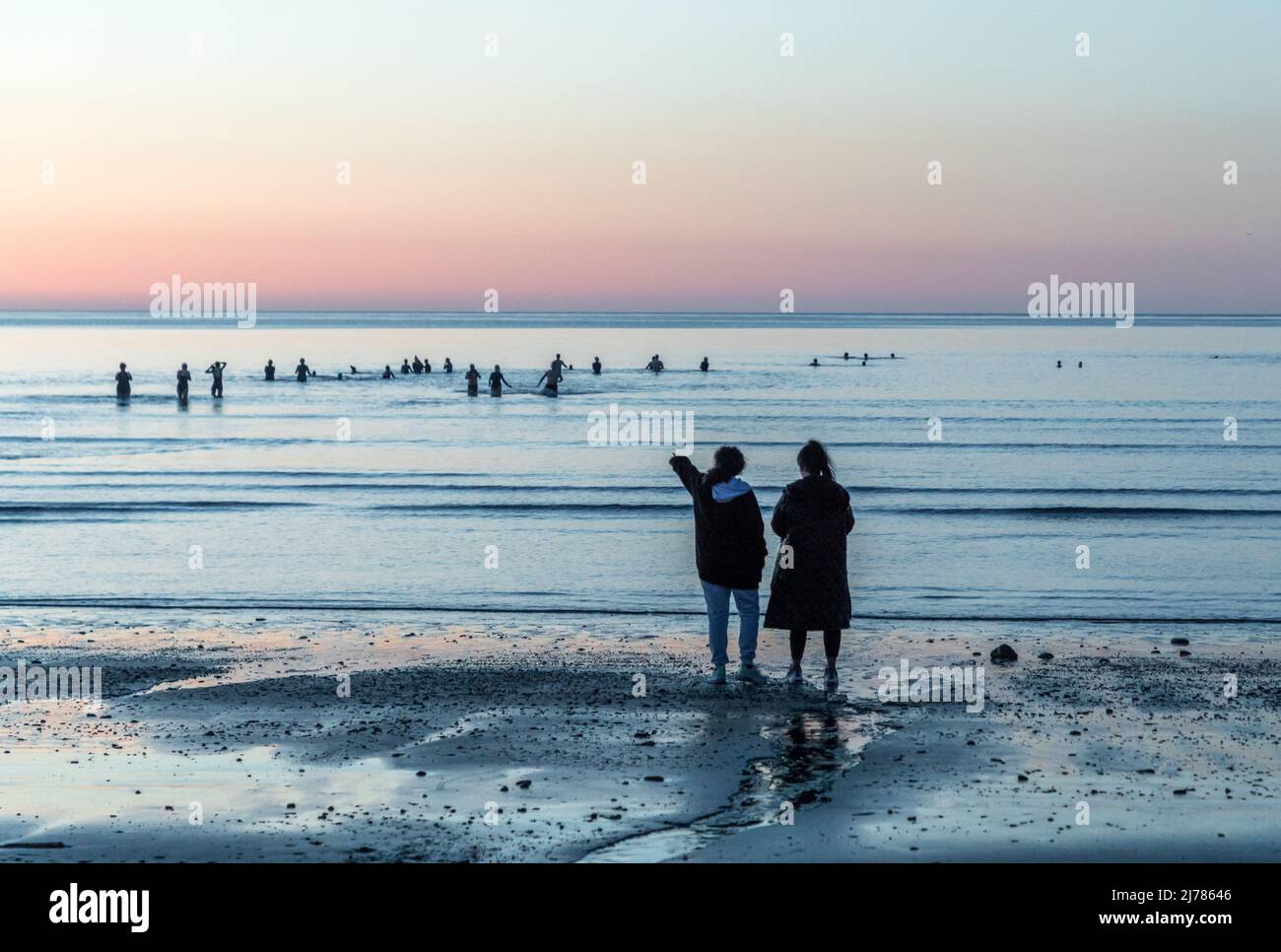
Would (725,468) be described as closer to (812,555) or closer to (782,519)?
(782,519)

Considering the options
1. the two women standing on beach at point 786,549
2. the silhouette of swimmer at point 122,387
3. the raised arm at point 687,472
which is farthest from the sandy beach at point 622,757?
the silhouette of swimmer at point 122,387

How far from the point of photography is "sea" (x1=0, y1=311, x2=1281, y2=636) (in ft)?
49.7

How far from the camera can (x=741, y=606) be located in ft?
32.6

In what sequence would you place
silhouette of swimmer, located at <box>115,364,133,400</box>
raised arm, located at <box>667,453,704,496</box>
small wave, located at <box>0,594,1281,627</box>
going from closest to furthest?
raised arm, located at <box>667,453,704,496</box> < small wave, located at <box>0,594,1281,627</box> < silhouette of swimmer, located at <box>115,364,133,400</box>

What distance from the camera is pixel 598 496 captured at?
2525 centimetres

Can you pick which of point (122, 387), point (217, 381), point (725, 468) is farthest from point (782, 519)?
point (217, 381)

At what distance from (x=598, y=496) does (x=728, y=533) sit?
51.0 feet

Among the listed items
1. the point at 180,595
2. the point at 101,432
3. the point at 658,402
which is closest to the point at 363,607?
the point at 180,595

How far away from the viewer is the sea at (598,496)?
49.7 ft

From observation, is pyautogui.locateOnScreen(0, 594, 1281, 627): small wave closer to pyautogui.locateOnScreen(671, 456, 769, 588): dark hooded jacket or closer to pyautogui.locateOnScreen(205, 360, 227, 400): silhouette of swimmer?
pyautogui.locateOnScreen(671, 456, 769, 588): dark hooded jacket

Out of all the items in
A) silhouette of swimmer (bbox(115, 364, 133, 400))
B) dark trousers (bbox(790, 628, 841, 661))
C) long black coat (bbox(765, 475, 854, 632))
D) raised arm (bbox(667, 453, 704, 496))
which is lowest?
dark trousers (bbox(790, 628, 841, 661))

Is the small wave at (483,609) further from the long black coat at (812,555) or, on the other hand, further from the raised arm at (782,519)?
the raised arm at (782,519)

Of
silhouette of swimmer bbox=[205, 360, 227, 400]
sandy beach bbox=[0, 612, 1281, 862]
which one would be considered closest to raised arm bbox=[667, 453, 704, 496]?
sandy beach bbox=[0, 612, 1281, 862]

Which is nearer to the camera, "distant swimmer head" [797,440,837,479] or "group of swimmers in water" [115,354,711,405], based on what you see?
"distant swimmer head" [797,440,837,479]
